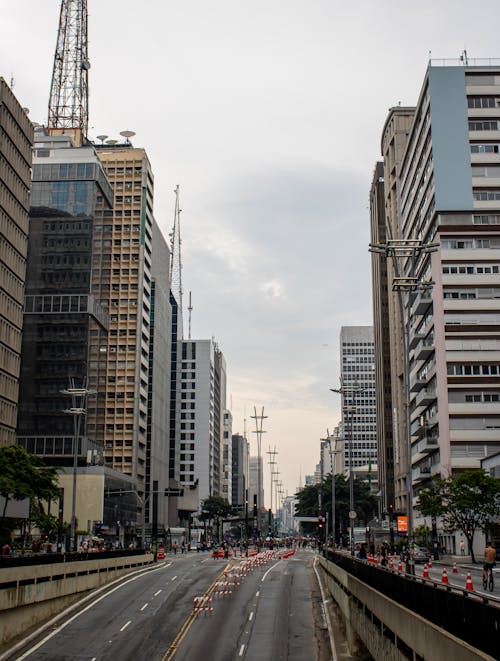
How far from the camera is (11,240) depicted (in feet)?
305

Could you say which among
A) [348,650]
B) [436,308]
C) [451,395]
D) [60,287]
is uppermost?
[60,287]

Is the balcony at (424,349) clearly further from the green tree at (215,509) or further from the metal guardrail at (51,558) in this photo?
the green tree at (215,509)

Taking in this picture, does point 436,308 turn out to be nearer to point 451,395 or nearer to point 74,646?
point 451,395

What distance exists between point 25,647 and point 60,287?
10877 cm

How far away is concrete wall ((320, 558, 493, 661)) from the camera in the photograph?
43.2ft

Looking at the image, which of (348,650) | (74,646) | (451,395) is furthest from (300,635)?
(451,395)

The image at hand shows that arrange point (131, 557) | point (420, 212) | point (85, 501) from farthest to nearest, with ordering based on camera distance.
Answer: point (85, 501) < point (420, 212) < point (131, 557)

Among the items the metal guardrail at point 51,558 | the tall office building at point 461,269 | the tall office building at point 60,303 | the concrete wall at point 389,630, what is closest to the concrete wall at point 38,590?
the metal guardrail at point 51,558

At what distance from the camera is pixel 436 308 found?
97.6m

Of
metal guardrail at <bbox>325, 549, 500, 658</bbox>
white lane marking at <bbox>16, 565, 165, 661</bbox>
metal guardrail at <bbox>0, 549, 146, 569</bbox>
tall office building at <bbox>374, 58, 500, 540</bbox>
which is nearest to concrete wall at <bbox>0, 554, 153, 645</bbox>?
metal guardrail at <bbox>0, 549, 146, 569</bbox>

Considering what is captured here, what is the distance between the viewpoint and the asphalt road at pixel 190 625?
30.2 meters

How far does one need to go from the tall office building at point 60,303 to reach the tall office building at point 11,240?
111 feet

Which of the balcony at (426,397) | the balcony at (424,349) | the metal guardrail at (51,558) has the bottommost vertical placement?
the metal guardrail at (51,558)

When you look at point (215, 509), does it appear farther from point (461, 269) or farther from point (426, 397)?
point (461, 269)
